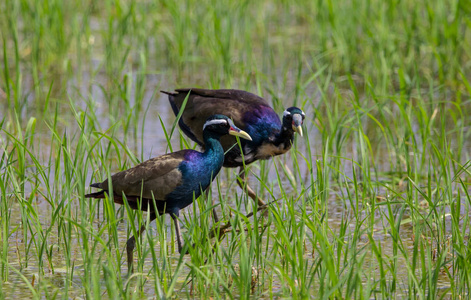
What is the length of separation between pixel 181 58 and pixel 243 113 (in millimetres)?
2894

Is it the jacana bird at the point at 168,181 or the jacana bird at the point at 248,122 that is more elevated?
the jacana bird at the point at 248,122

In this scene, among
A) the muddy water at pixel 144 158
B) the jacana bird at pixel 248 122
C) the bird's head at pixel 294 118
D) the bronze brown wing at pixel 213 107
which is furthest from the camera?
the bronze brown wing at pixel 213 107

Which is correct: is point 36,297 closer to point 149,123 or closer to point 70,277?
point 70,277

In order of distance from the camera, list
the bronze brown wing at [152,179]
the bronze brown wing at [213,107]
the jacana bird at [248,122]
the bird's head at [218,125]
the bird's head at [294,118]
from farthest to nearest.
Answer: the bronze brown wing at [213,107] < the jacana bird at [248,122] < the bird's head at [294,118] < the bird's head at [218,125] < the bronze brown wing at [152,179]

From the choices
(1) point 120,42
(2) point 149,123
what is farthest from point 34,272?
(1) point 120,42

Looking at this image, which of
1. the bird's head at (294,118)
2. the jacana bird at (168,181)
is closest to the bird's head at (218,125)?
the jacana bird at (168,181)

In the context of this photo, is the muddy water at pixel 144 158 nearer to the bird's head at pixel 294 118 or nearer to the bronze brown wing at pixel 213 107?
the bird's head at pixel 294 118

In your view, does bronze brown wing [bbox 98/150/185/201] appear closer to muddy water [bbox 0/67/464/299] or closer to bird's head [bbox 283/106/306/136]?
muddy water [bbox 0/67/464/299]

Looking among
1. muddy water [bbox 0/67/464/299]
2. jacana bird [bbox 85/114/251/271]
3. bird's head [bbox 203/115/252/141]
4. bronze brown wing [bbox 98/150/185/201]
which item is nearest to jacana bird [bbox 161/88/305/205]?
muddy water [bbox 0/67/464/299]

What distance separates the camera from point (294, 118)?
17.9ft

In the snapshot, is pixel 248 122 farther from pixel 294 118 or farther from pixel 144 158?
pixel 144 158

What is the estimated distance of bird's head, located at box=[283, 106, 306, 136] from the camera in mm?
5441

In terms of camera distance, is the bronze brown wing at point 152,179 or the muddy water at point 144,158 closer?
the muddy water at point 144,158

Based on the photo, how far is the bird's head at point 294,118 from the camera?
544cm
